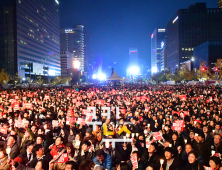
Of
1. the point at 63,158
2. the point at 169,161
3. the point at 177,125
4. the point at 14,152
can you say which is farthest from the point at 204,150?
the point at 14,152

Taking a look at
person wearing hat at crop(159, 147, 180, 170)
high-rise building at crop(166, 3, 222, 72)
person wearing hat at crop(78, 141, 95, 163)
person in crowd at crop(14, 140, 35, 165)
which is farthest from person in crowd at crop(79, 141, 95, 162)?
high-rise building at crop(166, 3, 222, 72)

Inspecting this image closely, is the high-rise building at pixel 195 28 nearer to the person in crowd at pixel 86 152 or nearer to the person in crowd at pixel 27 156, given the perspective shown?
the person in crowd at pixel 86 152

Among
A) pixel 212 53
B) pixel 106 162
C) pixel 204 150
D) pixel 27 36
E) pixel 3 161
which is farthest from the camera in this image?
pixel 27 36

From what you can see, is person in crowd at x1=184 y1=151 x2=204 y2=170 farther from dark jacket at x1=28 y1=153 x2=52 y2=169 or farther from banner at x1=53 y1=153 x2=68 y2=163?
dark jacket at x1=28 y1=153 x2=52 y2=169

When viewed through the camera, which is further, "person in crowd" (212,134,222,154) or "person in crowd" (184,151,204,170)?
"person in crowd" (212,134,222,154)

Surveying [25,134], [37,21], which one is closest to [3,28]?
[37,21]

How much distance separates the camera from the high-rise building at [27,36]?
3268 inches

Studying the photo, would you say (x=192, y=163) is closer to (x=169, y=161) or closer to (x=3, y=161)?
(x=169, y=161)

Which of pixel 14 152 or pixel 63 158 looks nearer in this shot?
pixel 63 158

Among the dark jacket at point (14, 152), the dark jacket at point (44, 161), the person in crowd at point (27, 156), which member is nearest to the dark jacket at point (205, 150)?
the dark jacket at point (44, 161)

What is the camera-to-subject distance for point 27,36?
94312 millimetres

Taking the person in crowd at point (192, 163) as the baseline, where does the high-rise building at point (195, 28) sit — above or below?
above

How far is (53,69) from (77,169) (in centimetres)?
12922

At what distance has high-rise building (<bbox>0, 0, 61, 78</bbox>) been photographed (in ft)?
272
